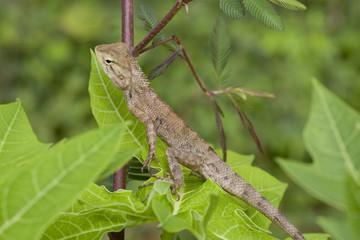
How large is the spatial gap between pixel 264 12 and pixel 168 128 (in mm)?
843

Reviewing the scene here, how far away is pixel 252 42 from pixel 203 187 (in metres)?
3.52

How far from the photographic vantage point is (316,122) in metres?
0.56

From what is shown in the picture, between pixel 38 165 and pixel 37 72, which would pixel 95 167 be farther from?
pixel 37 72

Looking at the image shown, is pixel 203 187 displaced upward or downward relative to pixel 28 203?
downward

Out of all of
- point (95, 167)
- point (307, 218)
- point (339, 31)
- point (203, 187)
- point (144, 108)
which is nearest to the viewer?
point (95, 167)

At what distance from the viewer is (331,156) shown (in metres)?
0.55

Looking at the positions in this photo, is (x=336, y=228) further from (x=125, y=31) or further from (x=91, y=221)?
(x=125, y=31)

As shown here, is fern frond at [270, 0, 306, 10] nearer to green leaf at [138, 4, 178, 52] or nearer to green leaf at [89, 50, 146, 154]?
green leaf at [138, 4, 178, 52]

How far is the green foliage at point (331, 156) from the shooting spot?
0.52m

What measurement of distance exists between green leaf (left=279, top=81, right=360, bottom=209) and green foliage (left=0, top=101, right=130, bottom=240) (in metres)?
0.22

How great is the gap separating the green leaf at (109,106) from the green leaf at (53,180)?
0.57 m

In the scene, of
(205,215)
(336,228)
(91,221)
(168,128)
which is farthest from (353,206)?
(168,128)

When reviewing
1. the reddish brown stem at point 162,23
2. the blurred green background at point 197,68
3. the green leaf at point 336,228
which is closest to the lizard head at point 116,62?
the reddish brown stem at point 162,23

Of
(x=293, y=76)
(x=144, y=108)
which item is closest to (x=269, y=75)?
(x=293, y=76)
